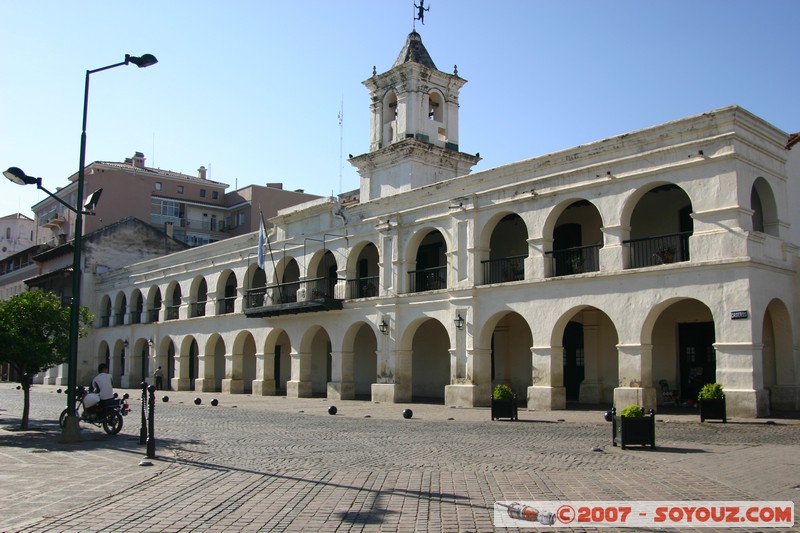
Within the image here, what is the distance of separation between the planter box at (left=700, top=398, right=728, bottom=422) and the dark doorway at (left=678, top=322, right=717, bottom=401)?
5.50 meters

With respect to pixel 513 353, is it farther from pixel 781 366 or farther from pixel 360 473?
pixel 360 473

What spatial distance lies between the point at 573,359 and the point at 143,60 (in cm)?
1777

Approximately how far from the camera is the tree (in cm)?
1705

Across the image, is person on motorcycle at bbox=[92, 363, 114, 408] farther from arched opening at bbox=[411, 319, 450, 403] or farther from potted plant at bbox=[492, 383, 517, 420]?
arched opening at bbox=[411, 319, 450, 403]

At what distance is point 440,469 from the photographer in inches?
404

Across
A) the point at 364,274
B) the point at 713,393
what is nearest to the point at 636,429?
the point at 713,393

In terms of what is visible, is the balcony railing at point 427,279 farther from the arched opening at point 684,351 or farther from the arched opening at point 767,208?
the arched opening at point 767,208

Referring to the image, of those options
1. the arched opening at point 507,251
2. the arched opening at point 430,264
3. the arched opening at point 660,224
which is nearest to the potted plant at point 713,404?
the arched opening at point 660,224

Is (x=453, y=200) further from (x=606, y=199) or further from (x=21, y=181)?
(x=21, y=181)

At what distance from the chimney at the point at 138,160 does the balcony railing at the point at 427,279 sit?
47125 millimetres

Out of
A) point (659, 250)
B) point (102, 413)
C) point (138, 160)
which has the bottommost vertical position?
point (102, 413)

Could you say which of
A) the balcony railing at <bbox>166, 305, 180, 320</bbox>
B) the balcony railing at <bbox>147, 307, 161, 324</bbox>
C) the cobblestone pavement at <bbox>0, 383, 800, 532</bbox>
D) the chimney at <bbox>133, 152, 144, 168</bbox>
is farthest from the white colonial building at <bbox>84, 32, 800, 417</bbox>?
the chimney at <bbox>133, 152, 144, 168</bbox>

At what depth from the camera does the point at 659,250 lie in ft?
68.5

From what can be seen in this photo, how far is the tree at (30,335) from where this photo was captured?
55.9ft
